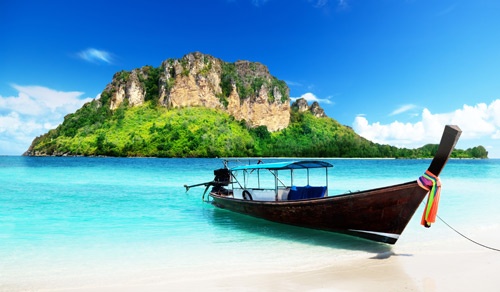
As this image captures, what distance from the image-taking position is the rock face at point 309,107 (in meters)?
158

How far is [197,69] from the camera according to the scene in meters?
129

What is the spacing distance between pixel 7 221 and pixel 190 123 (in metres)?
101

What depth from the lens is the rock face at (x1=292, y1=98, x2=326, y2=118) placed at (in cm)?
15800

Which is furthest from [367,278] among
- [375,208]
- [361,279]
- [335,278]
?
[375,208]

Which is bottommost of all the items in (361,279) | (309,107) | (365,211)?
(361,279)

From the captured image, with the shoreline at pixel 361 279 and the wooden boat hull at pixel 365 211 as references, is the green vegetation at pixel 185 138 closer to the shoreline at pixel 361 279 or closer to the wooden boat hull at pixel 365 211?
the wooden boat hull at pixel 365 211

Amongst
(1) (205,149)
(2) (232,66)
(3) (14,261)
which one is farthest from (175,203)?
(2) (232,66)

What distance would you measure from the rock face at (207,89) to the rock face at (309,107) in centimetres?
911

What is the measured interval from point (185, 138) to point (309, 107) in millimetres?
75856

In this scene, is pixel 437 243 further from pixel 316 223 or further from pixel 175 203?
pixel 175 203

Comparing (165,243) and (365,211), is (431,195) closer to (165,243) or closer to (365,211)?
(365,211)

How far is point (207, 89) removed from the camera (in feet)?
421

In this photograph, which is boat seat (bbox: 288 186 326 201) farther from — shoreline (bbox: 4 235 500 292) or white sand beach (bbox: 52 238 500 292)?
white sand beach (bbox: 52 238 500 292)

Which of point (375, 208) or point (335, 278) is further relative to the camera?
point (375, 208)
